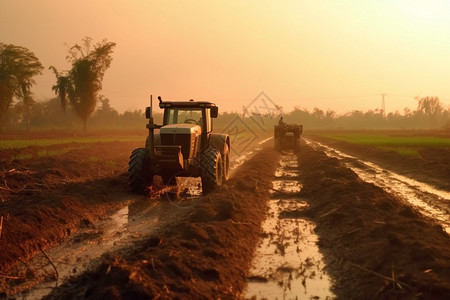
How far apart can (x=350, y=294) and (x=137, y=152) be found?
743 cm

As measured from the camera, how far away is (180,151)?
425 inches

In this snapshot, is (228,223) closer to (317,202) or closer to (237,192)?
(237,192)

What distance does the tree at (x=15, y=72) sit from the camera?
47125 millimetres

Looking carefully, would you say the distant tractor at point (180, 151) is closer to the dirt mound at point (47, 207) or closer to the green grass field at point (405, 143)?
the dirt mound at point (47, 207)

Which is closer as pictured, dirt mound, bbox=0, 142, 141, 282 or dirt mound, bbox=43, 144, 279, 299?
dirt mound, bbox=43, 144, 279, 299

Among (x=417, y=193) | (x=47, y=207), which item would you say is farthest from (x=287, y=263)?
(x=417, y=193)

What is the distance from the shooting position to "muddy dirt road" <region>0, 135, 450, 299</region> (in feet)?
16.3

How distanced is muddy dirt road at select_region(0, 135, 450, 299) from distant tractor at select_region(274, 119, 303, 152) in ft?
57.2

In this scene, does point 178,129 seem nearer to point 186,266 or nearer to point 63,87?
point 186,266

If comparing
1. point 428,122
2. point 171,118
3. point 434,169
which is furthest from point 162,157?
point 428,122

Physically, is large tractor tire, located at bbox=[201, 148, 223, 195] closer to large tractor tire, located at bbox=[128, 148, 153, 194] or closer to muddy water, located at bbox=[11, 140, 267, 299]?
muddy water, located at bbox=[11, 140, 267, 299]

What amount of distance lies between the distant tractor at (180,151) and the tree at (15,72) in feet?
137

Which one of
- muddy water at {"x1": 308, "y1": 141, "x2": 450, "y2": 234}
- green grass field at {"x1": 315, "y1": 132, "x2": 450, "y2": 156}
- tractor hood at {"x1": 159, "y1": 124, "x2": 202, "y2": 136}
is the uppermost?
tractor hood at {"x1": 159, "y1": 124, "x2": 202, "y2": 136}

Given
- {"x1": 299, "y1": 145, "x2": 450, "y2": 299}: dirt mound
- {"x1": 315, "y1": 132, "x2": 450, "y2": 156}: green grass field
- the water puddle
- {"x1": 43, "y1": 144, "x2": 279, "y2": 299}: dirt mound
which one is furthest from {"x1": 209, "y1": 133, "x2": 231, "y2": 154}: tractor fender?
{"x1": 315, "y1": 132, "x2": 450, "y2": 156}: green grass field
